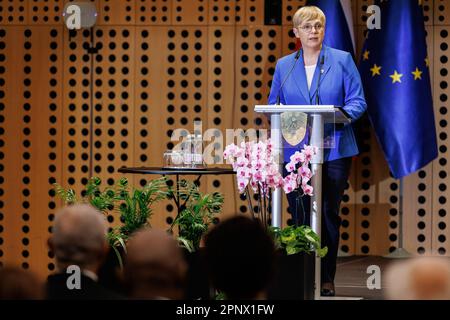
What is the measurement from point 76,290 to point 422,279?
113 centimetres

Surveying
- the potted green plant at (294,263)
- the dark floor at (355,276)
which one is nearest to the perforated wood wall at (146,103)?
the dark floor at (355,276)

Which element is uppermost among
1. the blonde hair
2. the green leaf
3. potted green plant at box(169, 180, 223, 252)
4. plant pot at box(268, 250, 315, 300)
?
the blonde hair

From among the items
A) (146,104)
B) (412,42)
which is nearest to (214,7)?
(146,104)

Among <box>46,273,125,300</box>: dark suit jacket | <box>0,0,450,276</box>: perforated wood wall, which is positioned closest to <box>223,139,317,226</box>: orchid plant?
<box>46,273,125,300</box>: dark suit jacket

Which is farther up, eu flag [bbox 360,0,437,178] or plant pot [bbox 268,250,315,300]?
eu flag [bbox 360,0,437,178]

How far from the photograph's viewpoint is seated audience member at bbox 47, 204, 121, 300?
260 cm

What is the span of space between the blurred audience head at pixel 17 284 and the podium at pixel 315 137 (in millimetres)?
3127

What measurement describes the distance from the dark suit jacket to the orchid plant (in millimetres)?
2295

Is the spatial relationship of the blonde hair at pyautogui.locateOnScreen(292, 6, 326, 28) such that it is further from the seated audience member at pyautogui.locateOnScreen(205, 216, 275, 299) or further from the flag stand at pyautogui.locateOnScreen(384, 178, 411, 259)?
the seated audience member at pyautogui.locateOnScreen(205, 216, 275, 299)

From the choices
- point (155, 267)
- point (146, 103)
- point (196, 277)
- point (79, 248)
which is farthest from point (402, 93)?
point (155, 267)

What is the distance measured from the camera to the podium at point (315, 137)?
500 cm

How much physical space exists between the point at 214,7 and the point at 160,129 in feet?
4.07

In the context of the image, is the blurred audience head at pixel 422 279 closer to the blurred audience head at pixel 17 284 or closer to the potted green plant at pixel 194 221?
the blurred audience head at pixel 17 284

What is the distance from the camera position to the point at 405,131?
733 cm
